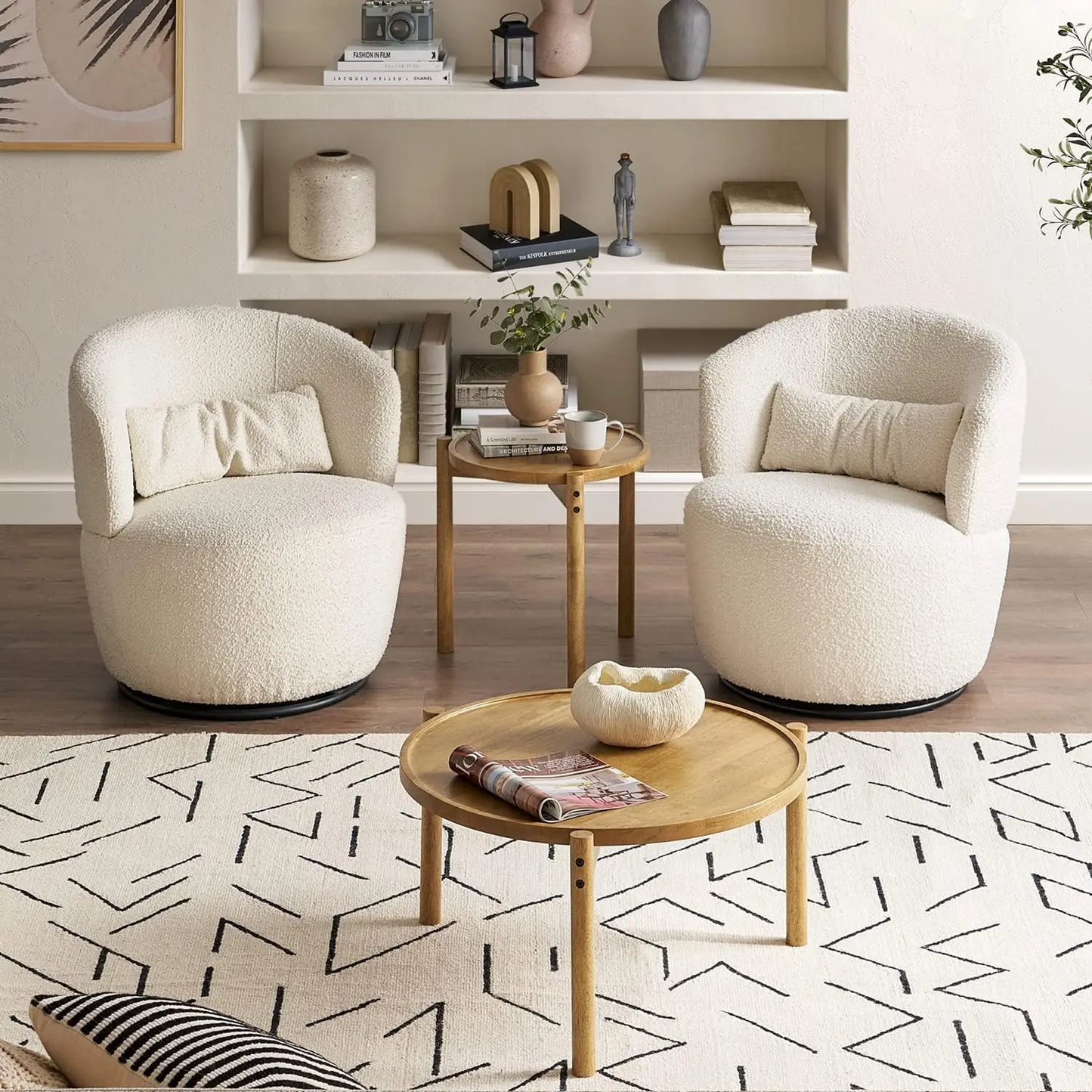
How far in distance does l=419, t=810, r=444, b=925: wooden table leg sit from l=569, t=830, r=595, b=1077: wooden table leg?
1.27 feet

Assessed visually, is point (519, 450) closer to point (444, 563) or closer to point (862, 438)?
point (444, 563)

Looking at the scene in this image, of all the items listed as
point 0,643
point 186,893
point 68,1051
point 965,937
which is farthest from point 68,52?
point 68,1051

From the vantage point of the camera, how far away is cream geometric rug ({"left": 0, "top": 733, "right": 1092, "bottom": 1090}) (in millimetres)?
2303

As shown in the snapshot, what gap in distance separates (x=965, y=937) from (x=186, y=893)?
124cm

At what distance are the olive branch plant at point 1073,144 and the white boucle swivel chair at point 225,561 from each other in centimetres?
162

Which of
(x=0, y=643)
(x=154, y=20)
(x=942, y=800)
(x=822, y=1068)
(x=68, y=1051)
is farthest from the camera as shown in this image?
(x=154, y=20)

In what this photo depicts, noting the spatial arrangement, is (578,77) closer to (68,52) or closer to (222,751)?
(68,52)

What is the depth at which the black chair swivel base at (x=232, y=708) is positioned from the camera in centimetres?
342

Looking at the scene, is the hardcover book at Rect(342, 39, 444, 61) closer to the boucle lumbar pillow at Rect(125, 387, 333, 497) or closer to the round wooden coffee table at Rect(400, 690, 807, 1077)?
the boucle lumbar pillow at Rect(125, 387, 333, 497)

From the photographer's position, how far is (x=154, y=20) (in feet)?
14.3

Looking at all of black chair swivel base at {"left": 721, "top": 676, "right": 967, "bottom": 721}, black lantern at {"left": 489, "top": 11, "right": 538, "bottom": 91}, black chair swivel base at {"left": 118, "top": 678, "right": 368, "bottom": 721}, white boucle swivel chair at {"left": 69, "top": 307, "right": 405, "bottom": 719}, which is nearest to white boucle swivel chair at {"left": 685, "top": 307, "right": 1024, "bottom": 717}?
black chair swivel base at {"left": 721, "top": 676, "right": 967, "bottom": 721}

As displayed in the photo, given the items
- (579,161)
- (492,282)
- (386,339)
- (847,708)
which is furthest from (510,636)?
(579,161)

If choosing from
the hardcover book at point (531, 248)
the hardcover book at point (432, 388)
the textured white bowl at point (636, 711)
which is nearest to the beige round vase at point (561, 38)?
the hardcover book at point (531, 248)

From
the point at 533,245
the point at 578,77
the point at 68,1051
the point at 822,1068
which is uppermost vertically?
the point at 578,77
